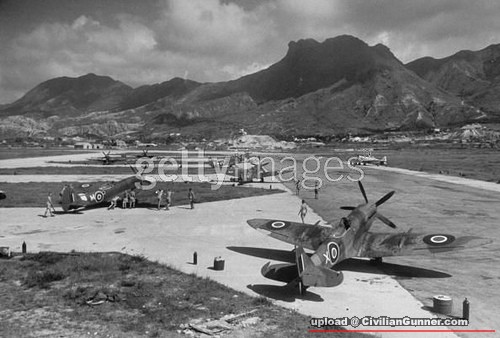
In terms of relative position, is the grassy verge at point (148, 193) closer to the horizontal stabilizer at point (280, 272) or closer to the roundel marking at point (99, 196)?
the roundel marking at point (99, 196)

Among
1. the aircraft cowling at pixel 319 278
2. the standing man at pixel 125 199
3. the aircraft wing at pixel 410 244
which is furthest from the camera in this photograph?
the standing man at pixel 125 199

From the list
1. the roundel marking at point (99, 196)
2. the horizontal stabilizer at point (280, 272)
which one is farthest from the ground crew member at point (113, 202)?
the horizontal stabilizer at point (280, 272)

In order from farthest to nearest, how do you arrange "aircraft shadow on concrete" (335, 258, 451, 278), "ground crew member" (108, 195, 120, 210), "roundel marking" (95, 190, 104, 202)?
"ground crew member" (108, 195, 120, 210)
"roundel marking" (95, 190, 104, 202)
"aircraft shadow on concrete" (335, 258, 451, 278)

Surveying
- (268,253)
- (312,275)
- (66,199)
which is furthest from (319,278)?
(66,199)

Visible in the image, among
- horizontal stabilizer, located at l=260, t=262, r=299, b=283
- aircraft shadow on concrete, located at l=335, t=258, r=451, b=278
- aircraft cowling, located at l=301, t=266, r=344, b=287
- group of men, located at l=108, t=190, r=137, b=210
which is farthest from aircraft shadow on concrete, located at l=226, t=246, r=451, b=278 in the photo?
group of men, located at l=108, t=190, r=137, b=210

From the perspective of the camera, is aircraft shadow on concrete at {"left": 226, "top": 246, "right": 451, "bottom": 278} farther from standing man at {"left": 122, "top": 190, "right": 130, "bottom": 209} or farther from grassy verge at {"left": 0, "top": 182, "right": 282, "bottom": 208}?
grassy verge at {"left": 0, "top": 182, "right": 282, "bottom": 208}

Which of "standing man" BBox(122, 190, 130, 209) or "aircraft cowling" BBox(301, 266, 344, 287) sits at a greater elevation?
"aircraft cowling" BBox(301, 266, 344, 287)
